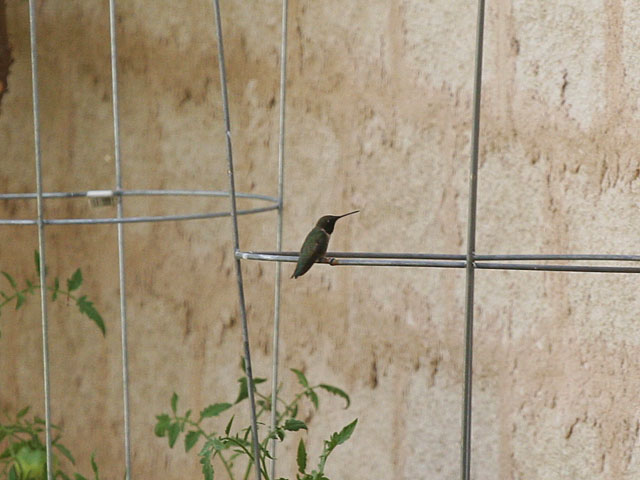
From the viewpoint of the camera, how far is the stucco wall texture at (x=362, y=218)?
0.89 metres

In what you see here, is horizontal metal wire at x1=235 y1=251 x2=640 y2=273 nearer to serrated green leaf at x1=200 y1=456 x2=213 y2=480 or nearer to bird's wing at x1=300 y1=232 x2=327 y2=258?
bird's wing at x1=300 y1=232 x2=327 y2=258

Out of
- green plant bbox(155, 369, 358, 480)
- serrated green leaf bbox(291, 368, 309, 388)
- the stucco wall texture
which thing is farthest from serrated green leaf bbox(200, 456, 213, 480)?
the stucco wall texture

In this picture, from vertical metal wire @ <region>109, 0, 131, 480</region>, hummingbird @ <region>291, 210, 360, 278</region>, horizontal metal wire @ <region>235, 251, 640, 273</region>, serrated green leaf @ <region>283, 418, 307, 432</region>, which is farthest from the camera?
vertical metal wire @ <region>109, 0, 131, 480</region>

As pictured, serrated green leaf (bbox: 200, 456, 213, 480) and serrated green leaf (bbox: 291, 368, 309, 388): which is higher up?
serrated green leaf (bbox: 291, 368, 309, 388)

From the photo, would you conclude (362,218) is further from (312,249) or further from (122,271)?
(312,249)

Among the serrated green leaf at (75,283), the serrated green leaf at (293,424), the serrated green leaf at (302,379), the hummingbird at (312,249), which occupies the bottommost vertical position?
the serrated green leaf at (302,379)

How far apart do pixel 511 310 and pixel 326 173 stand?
0.97 feet

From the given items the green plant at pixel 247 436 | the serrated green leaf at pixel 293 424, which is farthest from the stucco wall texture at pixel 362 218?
the serrated green leaf at pixel 293 424

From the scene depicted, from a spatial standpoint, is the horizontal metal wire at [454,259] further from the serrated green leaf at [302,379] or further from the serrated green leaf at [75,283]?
the serrated green leaf at [75,283]

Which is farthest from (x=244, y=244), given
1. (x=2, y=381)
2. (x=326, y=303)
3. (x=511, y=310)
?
(x=2, y=381)

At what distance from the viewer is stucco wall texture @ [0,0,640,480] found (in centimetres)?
89

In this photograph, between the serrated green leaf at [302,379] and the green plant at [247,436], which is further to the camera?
the serrated green leaf at [302,379]

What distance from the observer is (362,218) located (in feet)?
3.47

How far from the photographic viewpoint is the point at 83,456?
132 cm
